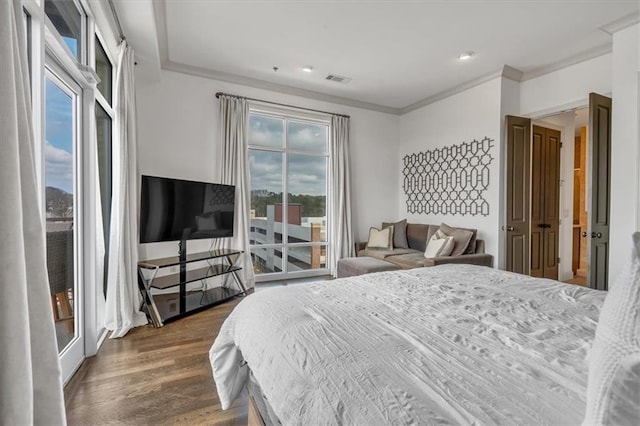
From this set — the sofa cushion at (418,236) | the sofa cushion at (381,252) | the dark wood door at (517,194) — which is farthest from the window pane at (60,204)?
the dark wood door at (517,194)

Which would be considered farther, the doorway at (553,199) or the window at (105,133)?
the doorway at (553,199)

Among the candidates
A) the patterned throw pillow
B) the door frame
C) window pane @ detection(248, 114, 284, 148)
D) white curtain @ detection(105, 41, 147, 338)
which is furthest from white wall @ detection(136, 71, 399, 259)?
the patterned throw pillow

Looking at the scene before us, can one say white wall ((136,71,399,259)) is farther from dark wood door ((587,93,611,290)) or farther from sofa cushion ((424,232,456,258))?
dark wood door ((587,93,611,290))

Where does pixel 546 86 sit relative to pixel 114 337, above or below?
above

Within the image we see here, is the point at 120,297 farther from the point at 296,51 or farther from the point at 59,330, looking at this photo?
the point at 296,51

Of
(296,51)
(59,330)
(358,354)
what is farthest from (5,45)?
(296,51)

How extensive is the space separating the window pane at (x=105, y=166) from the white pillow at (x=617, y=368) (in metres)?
3.42

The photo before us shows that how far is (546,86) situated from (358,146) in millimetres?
2733

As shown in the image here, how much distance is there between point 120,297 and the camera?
9.18 feet

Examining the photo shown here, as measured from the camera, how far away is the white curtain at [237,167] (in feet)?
14.0

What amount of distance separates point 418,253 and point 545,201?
2.09m

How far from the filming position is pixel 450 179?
4.76 m

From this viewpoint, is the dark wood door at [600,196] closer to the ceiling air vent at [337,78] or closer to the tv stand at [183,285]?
the ceiling air vent at [337,78]

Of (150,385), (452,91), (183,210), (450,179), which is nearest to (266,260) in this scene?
(183,210)
